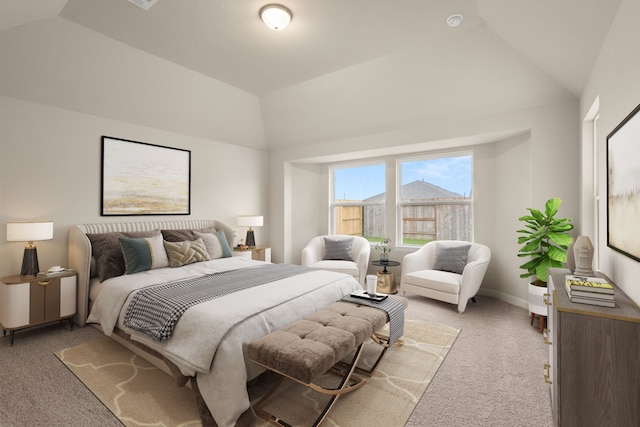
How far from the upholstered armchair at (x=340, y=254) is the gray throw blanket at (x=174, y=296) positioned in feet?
5.72

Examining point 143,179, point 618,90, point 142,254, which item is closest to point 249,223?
point 143,179

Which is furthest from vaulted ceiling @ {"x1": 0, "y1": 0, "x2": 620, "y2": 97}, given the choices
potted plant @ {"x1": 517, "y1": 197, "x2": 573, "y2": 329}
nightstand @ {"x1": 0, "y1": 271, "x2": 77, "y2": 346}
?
nightstand @ {"x1": 0, "y1": 271, "x2": 77, "y2": 346}

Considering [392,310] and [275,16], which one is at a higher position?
[275,16]

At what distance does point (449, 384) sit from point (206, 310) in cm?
190

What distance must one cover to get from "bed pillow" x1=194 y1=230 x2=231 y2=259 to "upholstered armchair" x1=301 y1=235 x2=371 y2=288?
55.0 inches

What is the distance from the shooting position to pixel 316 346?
191 centimetres

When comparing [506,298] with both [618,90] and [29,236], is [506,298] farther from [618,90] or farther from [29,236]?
[29,236]

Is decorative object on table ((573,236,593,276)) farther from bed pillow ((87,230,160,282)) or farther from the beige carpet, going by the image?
bed pillow ((87,230,160,282))

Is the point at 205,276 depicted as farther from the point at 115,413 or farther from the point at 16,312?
the point at 16,312

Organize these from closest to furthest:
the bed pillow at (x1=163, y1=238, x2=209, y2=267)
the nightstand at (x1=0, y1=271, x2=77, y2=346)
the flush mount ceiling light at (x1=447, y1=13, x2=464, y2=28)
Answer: the flush mount ceiling light at (x1=447, y1=13, x2=464, y2=28)
the nightstand at (x1=0, y1=271, x2=77, y2=346)
the bed pillow at (x1=163, y1=238, x2=209, y2=267)

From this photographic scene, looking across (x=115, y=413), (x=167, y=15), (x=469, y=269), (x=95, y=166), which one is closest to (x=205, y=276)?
(x=115, y=413)

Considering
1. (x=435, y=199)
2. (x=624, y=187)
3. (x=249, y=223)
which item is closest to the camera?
(x=624, y=187)

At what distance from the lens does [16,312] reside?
3031mm

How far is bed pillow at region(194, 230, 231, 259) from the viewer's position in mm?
4277
